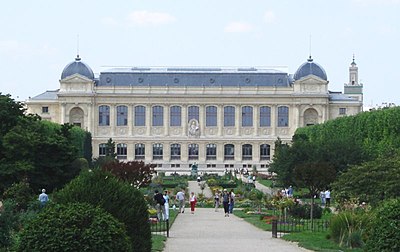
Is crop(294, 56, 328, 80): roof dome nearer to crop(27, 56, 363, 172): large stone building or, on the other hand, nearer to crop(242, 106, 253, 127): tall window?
crop(27, 56, 363, 172): large stone building

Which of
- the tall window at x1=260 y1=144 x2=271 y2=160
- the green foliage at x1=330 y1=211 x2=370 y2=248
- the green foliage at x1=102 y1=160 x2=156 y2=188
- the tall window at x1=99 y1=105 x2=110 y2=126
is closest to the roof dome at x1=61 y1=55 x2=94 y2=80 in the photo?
the tall window at x1=99 y1=105 x2=110 y2=126

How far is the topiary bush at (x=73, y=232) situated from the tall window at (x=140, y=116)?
9624cm

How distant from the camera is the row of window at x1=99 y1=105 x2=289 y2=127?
11069 cm

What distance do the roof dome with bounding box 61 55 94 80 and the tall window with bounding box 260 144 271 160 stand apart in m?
19.5

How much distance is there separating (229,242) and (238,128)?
83.3m

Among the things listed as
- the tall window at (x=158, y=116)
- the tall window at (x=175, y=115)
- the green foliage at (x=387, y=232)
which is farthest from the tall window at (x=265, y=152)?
the green foliage at (x=387, y=232)

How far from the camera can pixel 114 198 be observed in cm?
1767

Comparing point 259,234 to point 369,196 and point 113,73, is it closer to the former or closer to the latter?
point 369,196

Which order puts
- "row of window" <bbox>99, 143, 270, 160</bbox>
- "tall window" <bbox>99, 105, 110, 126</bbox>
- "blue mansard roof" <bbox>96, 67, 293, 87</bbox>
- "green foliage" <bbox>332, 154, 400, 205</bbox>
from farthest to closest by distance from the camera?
"blue mansard roof" <bbox>96, 67, 293, 87</bbox>
"tall window" <bbox>99, 105, 110, 126</bbox>
"row of window" <bbox>99, 143, 270, 160</bbox>
"green foliage" <bbox>332, 154, 400, 205</bbox>

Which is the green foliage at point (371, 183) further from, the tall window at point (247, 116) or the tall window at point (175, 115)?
the tall window at point (175, 115)

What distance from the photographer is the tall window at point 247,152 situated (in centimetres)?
11006

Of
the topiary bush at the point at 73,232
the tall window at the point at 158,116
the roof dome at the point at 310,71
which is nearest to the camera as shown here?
the topiary bush at the point at 73,232

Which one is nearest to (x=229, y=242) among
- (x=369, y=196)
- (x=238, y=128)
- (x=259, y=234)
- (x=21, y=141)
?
(x=259, y=234)

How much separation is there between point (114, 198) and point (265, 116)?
93.8 m
